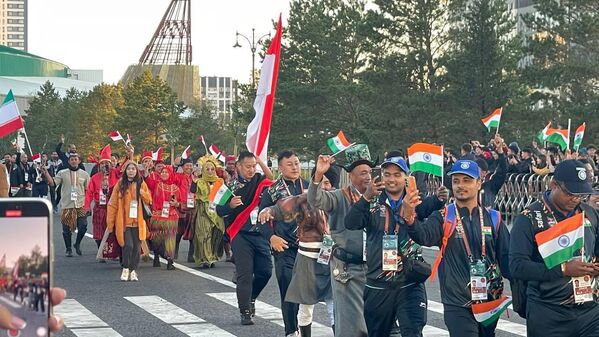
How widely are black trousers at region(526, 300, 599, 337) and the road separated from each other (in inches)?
179

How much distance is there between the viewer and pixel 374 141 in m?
55.4

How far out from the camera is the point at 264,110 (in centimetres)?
1433

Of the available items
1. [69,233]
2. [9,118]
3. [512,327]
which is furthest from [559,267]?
[9,118]

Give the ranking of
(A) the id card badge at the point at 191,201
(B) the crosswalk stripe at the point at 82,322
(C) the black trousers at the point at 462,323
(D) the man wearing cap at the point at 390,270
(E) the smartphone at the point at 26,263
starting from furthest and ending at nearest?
1. (A) the id card badge at the point at 191,201
2. (B) the crosswalk stripe at the point at 82,322
3. (D) the man wearing cap at the point at 390,270
4. (C) the black trousers at the point at 462,323
5. (E) the smartphone at the point at 26,263

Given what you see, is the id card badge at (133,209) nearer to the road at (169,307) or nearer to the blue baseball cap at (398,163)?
the road at (169,307)

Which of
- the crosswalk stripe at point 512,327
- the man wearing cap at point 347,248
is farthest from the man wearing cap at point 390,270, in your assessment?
the crosswalk stripe at point 512,327

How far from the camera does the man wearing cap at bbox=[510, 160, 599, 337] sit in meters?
6.59

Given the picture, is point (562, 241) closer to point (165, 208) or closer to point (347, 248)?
point (347, 248)

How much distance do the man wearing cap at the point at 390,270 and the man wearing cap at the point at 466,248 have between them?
57 cm

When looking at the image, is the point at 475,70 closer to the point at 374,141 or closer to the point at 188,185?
the point at 374,141

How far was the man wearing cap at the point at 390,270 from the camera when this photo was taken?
808cm

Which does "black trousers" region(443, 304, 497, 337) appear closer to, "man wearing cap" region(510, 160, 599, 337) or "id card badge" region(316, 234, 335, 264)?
"man wearing cap" region(510, 160, 599, 337)

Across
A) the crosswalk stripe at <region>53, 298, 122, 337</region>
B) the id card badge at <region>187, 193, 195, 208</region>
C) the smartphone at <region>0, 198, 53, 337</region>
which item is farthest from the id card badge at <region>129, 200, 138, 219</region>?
the smartphone at <region>0, 198, 53, 337</region>

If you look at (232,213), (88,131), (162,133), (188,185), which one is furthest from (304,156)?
(232,213)
